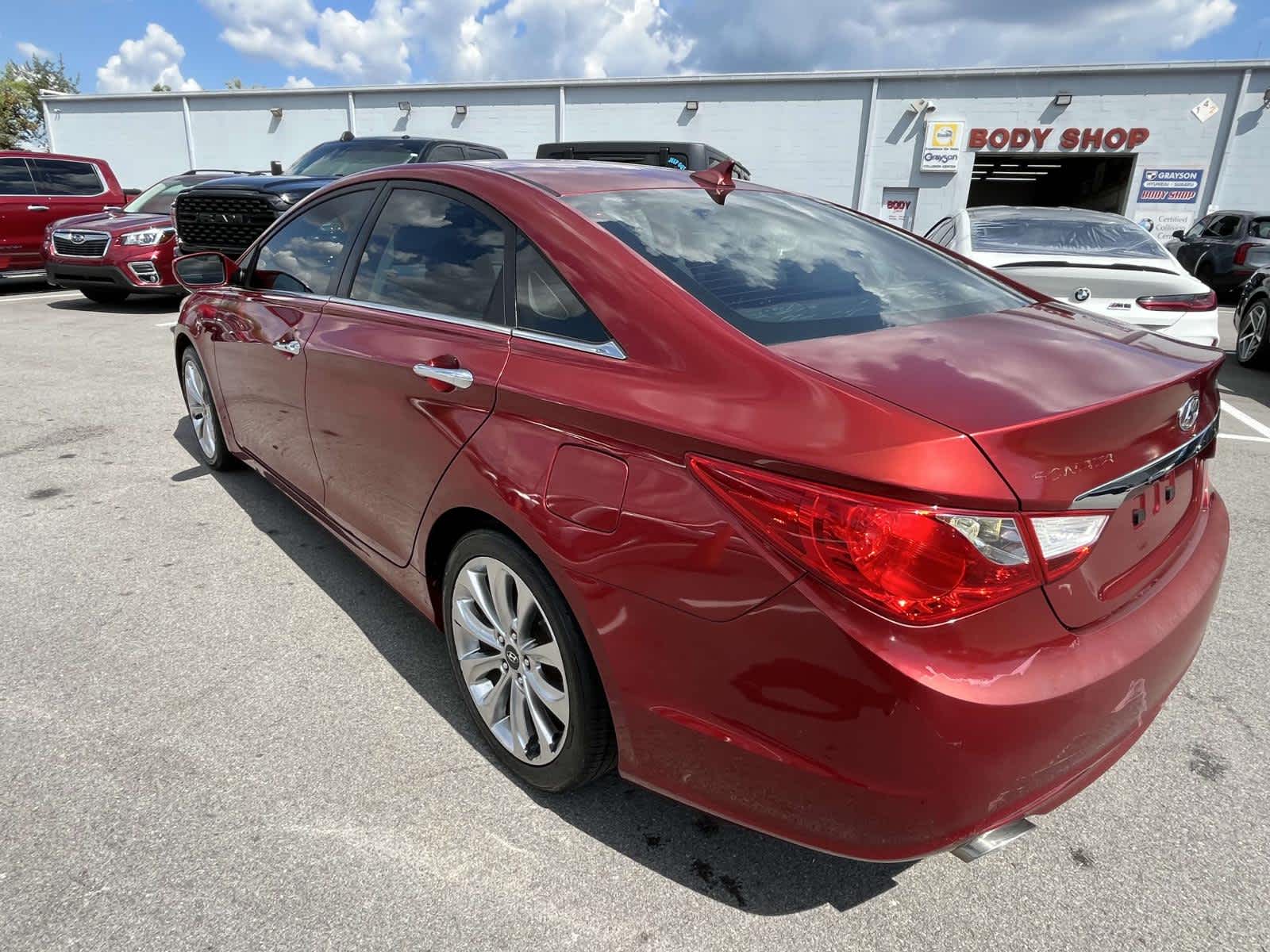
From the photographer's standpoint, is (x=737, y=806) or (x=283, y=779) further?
(x=283, y=779)

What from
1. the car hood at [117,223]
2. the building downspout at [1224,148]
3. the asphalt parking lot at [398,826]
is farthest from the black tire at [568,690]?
the building downspout at [1224,148]

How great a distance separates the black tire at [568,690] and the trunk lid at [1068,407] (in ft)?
2.63

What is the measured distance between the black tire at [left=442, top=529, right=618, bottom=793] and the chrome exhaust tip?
0.81m

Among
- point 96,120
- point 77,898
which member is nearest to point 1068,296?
point 77,898

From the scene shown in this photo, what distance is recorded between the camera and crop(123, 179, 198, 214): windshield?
1127 centimetres

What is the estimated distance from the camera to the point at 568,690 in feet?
6.45

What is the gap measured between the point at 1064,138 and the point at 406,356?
2152cm

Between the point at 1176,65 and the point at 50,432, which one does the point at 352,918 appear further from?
the point at 1176,65

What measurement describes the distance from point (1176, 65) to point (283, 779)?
22950mm

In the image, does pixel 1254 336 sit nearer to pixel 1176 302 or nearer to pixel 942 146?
pixel 1176 302

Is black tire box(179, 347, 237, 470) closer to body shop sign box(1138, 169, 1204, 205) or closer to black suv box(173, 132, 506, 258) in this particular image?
black suv box(173, 132, 506, 258)

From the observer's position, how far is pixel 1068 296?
4922 millimetres

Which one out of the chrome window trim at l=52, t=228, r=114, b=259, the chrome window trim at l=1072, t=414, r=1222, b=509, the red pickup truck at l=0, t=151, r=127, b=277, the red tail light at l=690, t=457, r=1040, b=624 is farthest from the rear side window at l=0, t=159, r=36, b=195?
the chrome window trim at l=1072, t=414, r=1222, b=509

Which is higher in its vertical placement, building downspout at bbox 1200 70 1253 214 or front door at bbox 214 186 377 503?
building downspout at bbox 1200 70 1253 214
